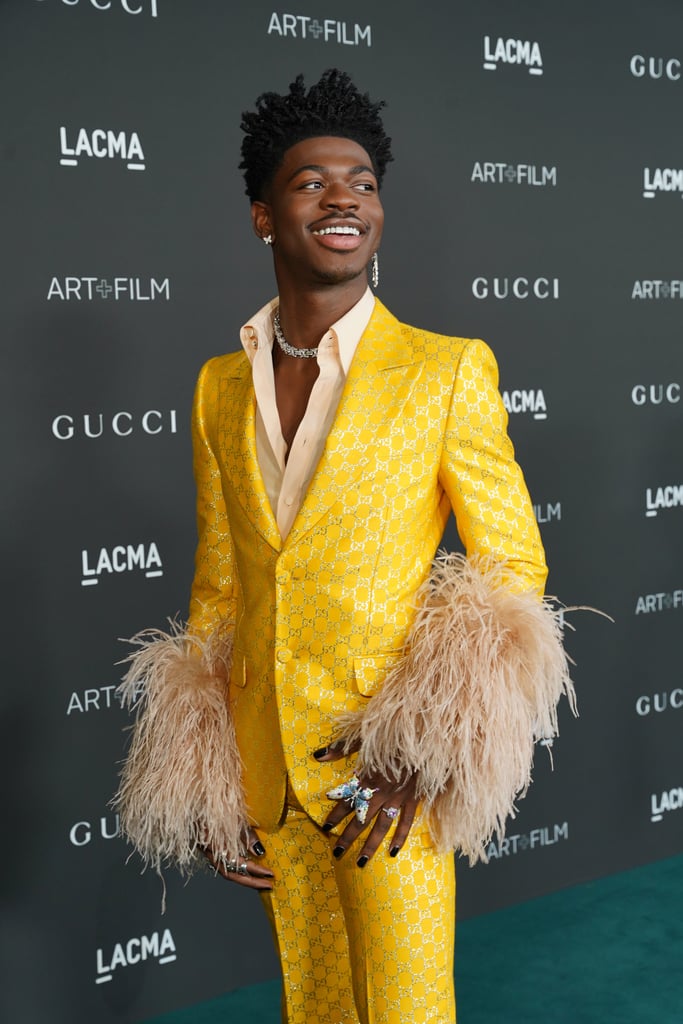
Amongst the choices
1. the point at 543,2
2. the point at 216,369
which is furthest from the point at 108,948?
the point at 543,2

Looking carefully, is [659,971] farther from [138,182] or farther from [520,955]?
[138,182]

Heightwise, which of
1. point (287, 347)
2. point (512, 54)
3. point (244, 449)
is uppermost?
point (512, 54)

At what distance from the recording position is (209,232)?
2.94 metres

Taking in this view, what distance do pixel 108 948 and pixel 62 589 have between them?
3.12ft

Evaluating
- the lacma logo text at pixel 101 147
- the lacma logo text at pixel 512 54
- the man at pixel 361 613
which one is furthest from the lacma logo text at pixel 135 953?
the lacma logo text at pixel 512 54

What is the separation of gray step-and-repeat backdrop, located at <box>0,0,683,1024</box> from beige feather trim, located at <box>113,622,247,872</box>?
2.99 ft

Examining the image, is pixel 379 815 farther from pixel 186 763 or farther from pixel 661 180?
pixel 661 180

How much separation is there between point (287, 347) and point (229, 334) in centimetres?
115

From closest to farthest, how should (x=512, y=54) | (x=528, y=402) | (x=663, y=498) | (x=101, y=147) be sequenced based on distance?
(x=101, y=147) < (x=512, y=54) < (x=528, y=402) < (x=663, y=498)

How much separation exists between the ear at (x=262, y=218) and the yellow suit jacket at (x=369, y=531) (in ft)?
0.80

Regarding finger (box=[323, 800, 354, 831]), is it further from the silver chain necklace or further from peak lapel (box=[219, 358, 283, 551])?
the silver chain necklace

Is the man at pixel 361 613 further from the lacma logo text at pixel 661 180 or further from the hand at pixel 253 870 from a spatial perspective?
the lacma logo text at pixel 661 180

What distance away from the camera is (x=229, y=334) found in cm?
302

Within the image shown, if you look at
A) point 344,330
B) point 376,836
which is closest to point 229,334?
point 344,330
